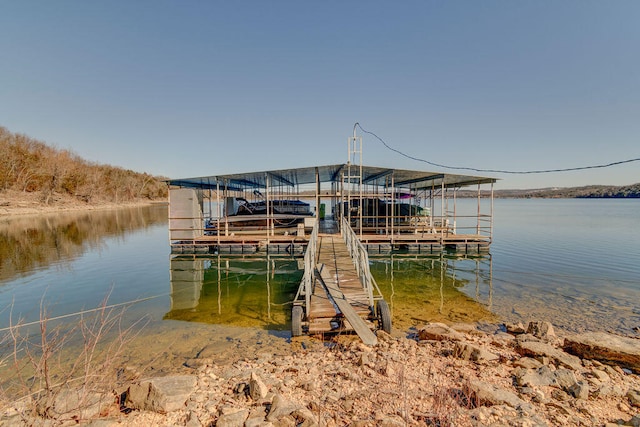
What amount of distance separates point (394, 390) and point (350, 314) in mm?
2765

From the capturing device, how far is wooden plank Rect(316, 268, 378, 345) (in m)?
6.60

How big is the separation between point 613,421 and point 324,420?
3869 millimetres

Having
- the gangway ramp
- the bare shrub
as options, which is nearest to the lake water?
the gangway ramp

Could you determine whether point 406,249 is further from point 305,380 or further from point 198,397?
point 198,397

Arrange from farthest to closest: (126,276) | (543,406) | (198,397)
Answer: (126,276) < (198,397) < (543,406)

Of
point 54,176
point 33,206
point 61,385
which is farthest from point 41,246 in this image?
point 54,176

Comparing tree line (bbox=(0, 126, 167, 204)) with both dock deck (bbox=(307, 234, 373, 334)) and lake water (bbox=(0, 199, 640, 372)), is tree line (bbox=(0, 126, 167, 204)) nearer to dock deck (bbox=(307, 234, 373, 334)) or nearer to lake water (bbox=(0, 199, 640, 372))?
lake water (bbox=(0, 199, 640, 372))

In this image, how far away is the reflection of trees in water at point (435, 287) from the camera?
943 cm

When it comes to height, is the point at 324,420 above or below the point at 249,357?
above

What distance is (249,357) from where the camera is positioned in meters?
6.62

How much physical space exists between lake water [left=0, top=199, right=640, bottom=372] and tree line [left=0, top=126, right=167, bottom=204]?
3862cm

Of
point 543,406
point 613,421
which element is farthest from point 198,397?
point 613,421

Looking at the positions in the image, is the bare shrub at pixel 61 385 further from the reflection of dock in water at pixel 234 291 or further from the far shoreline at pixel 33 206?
the far shoreline at pixel 33 206

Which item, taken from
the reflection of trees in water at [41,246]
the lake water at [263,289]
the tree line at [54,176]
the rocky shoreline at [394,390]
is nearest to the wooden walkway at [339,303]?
the rocky shoreline at [394,390]
